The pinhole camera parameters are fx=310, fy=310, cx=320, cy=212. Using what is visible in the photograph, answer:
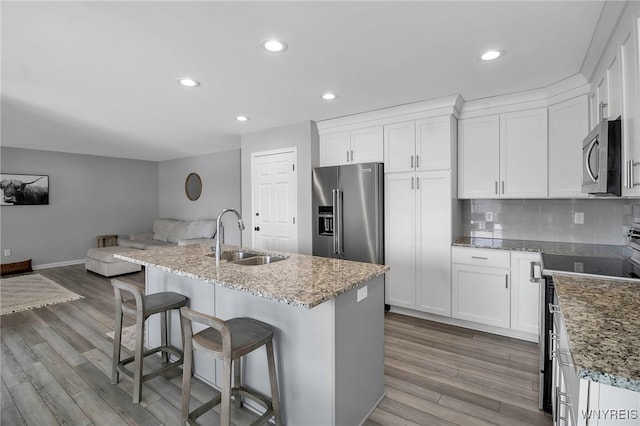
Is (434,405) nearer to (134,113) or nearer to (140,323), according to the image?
(140,323)

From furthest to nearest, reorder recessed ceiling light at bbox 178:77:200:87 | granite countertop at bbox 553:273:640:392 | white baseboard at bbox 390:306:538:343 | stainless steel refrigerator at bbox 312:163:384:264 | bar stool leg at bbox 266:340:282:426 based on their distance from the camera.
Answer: stainless steel refrigerator at bbox 312:163:384:264, white baseboard at bbox 390:306:538:343, recessed ceiling light at bbox 178:77:200:87, bar stool leg at bbox 266:340:282:426, granite countertop at bbox 553:273:640:392

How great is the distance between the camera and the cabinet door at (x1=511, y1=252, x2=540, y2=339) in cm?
284

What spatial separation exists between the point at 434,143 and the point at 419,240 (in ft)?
3.46

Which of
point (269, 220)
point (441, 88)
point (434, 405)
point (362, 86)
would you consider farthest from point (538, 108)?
point (269, 220)

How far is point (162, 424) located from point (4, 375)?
1.59 metres

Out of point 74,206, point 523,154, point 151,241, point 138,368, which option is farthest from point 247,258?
point 74,206

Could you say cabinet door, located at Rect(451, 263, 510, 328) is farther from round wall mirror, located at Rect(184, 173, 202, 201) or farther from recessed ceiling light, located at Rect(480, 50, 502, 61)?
round wall mirror, located at Rect(184, 173, 202, 201)

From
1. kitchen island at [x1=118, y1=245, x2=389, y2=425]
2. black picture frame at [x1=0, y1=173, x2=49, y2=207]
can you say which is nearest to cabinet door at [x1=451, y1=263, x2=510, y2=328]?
kitchen island at [x1=118, y1=245, x2=389, y2=425]

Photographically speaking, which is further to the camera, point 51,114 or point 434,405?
point 51,114

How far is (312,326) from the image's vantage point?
1.68m

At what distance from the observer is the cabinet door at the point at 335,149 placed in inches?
153

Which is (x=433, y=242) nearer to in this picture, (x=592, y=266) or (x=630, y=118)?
(x=592, y=266)

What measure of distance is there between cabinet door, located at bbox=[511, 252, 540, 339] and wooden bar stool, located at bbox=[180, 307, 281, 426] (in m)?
2.39

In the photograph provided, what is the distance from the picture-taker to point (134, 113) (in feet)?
12.3
